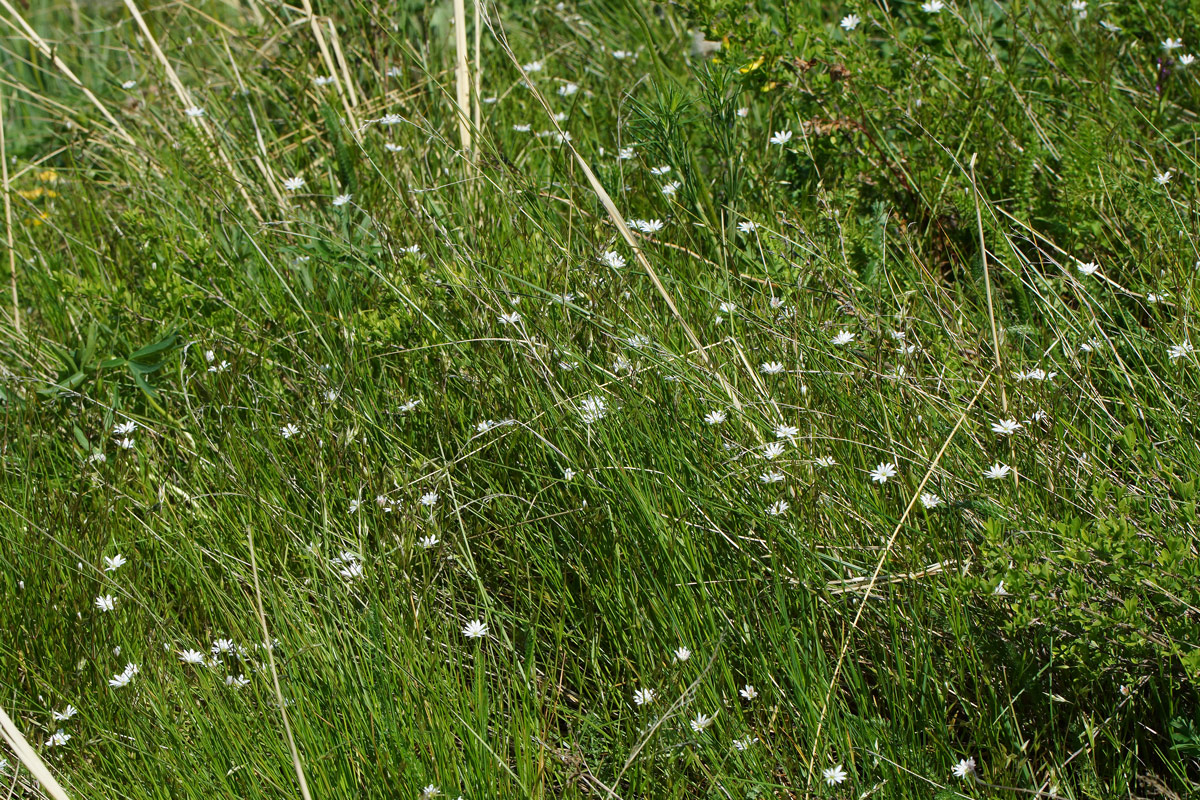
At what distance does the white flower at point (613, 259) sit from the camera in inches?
87.4

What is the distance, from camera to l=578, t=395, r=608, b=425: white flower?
6.36ft

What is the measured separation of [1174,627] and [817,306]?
44.0 inches

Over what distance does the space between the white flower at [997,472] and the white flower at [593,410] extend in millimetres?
684

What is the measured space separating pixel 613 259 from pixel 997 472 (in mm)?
952

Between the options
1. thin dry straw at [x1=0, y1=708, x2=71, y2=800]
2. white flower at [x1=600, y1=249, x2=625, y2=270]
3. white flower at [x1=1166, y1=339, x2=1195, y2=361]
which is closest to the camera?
thin dry straw at [x1=0, y1=708, x2=71, y2=800]

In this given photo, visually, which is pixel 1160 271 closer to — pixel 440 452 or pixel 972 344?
pixel 972 344

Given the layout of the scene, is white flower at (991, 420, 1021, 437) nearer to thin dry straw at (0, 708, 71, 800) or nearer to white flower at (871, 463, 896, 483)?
white flower at (871, 463, 896, 483)

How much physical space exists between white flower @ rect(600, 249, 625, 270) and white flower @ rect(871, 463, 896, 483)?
70 centimetres

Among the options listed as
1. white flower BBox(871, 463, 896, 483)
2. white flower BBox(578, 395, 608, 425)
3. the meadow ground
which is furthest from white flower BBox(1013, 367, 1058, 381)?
white flower BBox(578, 395, 608, 425)

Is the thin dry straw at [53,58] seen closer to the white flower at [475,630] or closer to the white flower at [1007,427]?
the white flower at [475,630]

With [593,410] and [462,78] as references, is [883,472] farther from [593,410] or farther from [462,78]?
[462,78]

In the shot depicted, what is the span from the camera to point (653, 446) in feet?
6.27

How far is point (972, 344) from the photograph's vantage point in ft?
6.95

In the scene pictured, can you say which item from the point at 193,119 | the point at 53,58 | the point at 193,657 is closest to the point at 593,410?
the point at 193,657
